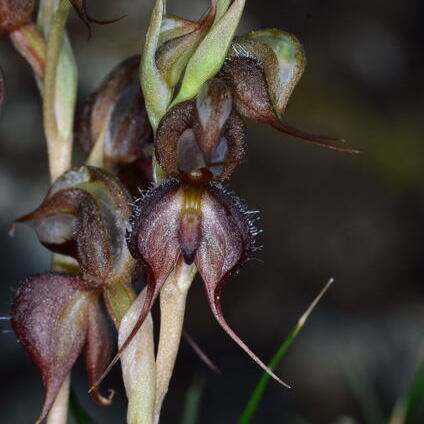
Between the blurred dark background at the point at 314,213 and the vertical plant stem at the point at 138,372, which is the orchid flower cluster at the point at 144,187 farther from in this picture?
the blurred dark background at the point at 314,213

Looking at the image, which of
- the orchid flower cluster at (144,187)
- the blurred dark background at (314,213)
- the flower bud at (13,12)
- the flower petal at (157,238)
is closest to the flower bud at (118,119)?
the orchid flower cluster at (144,187)

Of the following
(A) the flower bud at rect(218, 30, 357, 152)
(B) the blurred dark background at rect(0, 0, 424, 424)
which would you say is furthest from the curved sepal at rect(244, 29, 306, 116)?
(B) the blurred dark background at rect(0, 0, 424, 424)

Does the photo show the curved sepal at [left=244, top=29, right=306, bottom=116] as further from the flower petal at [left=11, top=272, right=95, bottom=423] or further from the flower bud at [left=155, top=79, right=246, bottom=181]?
the flower petal at [left=11, top=272, right=95, bottom=423]

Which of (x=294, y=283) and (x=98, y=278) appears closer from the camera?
(x=98, y=278)

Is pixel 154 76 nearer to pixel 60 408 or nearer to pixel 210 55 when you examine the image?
pixel 210 55

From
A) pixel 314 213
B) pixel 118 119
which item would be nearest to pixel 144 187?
pixel 118 119

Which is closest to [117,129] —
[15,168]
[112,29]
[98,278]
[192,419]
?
[98,278]

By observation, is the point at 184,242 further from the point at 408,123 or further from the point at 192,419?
the point at 408,123
